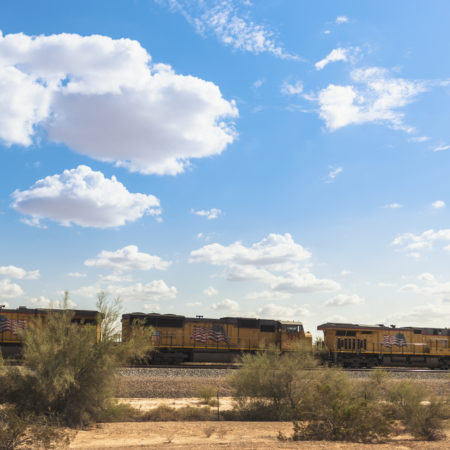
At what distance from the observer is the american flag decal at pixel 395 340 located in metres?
38.9

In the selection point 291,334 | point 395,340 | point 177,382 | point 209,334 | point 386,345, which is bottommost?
point 177,382

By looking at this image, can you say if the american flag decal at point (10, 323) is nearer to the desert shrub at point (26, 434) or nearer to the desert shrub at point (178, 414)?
the desert shrub at point (178, 414)

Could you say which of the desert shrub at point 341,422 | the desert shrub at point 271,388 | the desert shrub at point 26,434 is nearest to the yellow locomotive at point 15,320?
the desert shrub at point 271,388

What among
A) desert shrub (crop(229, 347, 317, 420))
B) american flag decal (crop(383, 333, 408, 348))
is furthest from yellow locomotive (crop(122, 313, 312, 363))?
desert shrub (crop(229, 347, 317, 420))

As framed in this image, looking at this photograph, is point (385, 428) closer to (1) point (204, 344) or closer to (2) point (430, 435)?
(2) point (430, 435)

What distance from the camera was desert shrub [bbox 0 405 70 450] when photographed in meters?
12.0

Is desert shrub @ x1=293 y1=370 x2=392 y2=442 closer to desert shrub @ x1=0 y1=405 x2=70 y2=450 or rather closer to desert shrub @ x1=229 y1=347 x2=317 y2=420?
desert shrub @ x1=229 y1=347 x2=317 y2=420

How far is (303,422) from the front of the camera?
15461 mm

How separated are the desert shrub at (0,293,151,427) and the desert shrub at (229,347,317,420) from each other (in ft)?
17.4

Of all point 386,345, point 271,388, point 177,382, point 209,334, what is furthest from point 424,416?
point 386,345

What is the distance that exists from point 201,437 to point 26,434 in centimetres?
529

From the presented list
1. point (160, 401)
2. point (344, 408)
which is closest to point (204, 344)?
point (160, 401)

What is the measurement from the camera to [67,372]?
1582 centimetres

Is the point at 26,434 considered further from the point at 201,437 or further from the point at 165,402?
the point at 165,402
